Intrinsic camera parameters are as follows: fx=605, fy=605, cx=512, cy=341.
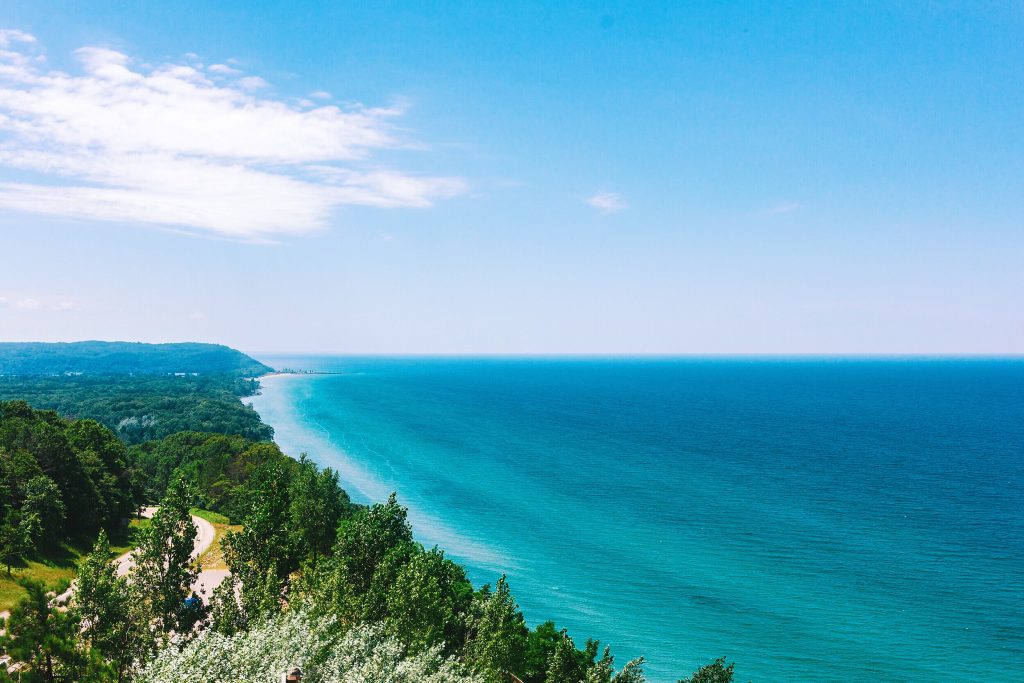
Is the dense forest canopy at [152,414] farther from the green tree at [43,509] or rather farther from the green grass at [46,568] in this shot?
the green tree at [43,509]

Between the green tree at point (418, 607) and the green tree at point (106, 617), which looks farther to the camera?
the green tree at point (418, 607)

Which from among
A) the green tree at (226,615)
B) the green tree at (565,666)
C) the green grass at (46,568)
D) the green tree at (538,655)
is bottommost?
the green grass at (46,568)

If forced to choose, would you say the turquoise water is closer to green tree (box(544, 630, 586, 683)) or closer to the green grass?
green tree (box(544, 630, 586, 683))

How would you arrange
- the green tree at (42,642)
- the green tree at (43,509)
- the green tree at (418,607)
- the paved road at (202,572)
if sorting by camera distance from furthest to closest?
1. the green tree at (43,509)
2. the paved road at (202,572)
3. the green tree at (418,607)
4. the green tree at (42,642)

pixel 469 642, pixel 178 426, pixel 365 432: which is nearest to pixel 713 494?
pixel 469 642

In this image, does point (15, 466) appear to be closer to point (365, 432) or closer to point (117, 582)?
point (117, 582)

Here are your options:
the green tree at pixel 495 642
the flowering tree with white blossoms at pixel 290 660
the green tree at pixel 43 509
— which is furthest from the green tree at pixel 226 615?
the green tree at pixel 43 509

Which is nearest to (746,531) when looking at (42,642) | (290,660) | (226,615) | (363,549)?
(363,549)
